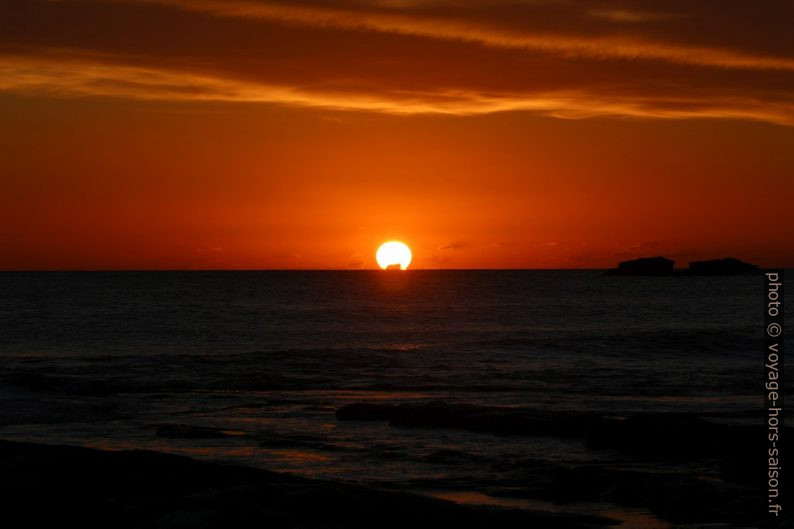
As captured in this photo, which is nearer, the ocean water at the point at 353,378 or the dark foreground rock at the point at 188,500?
the dark foreground rock at the point at 188,500

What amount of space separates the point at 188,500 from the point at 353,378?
32377mm

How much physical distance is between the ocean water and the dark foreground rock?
4.50m

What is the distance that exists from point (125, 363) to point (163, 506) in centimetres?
4195

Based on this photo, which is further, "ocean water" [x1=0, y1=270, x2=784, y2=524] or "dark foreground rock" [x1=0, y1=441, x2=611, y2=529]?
"ocean water" [x1=0, y1=270, x2=784, y2=524]

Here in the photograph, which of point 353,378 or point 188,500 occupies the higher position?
point 353,378

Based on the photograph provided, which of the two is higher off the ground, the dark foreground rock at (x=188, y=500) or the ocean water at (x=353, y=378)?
the ocean water at (x=353, y=378)

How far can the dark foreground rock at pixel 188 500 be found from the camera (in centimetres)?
1358

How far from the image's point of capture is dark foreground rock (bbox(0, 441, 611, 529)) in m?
13.6

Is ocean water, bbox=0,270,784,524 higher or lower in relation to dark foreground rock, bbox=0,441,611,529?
higher

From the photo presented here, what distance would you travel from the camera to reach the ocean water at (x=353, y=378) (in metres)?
24.5

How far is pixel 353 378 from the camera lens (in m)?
46.4

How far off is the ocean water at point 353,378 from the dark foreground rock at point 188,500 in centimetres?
450

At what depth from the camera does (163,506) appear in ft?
45.5

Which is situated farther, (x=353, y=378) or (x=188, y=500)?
(x=353, y=378)
